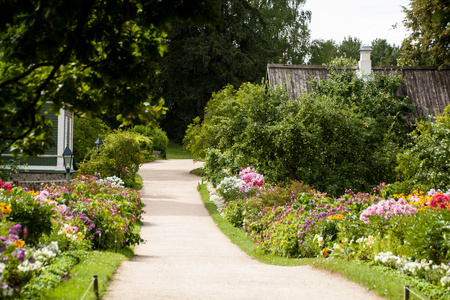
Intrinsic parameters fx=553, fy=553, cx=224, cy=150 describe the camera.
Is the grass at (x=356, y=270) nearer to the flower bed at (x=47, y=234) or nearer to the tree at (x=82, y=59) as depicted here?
the flower bed at (x=47, y=234)

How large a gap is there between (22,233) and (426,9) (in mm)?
18884

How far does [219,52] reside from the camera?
43.5 metres

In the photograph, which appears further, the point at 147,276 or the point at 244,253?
the point at 244,253

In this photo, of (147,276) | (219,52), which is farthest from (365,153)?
(219,52)

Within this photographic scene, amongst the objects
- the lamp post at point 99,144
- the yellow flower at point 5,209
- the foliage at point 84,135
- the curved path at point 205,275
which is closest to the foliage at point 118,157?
the lamp post at point 99,144

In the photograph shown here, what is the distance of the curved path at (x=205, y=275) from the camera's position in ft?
20.4

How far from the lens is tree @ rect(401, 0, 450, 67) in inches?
841

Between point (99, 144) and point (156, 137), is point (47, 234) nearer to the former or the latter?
point (99, 144)

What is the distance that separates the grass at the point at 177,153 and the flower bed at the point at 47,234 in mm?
30231

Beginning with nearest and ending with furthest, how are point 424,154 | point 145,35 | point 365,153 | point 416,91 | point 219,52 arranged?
1. point 145,35
2. point 424,154
3. point 365,153
4. point 416,91
5. point 219,52

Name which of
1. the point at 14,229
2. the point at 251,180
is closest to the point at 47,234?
the point at 14,229

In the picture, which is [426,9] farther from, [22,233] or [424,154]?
[22,233]

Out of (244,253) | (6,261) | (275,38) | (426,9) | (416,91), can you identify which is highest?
(275,38)

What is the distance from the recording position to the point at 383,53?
82125 mm
